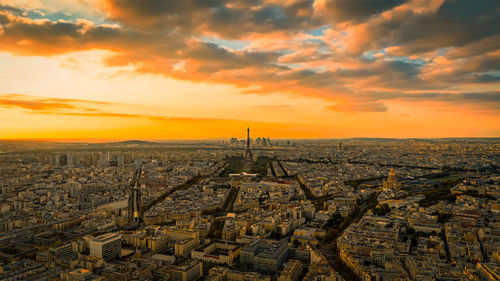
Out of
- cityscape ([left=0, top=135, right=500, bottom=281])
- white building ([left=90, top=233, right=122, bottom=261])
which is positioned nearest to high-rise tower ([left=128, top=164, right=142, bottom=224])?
cityscape ([left=0, top=135, right=500, bottom=281])

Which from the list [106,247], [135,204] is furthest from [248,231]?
[135,204]

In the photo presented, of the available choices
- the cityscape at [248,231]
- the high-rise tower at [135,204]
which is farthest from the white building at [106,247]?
the high-rise tower at [135,204]

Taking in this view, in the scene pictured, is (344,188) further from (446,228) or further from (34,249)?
(34,249)

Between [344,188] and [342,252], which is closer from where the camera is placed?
[342,252]

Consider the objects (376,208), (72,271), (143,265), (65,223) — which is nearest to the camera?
(72,271)

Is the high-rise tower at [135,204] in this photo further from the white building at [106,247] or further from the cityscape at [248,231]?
the white building at [106,247]

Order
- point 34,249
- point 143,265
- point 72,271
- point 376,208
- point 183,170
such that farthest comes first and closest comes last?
point 183,170
point 376,208
point 34,249
point 143,265
point 72,271

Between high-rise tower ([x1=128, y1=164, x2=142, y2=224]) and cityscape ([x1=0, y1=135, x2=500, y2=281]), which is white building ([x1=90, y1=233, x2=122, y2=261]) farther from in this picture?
high-rise tower ([x1=128, y1=164, x2=142, y2=224])

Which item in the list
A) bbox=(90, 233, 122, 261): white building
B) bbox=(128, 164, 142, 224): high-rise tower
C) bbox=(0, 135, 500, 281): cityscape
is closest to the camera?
bbox=(0, 135, 500, 281): cityscape

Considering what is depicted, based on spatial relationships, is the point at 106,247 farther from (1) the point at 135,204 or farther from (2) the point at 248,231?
(1) the point at 135,204

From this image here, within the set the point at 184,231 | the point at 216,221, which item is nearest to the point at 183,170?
the point at 216,221
